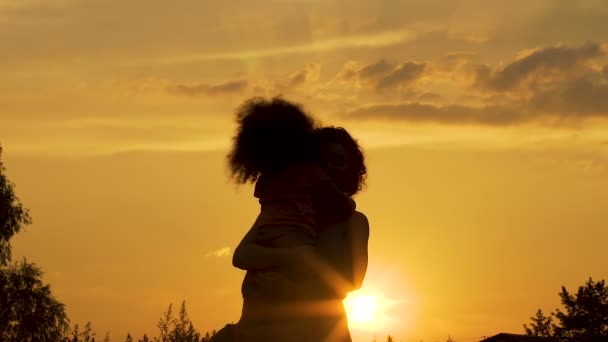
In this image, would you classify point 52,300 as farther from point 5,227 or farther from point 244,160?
point 244,160

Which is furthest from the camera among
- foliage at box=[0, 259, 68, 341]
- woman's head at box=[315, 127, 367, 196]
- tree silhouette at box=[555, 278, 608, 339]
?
tree silhouette at box=[555, 278, 608, 339]

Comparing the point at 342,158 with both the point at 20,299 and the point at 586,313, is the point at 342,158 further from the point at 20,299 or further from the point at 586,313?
the point at 586,313

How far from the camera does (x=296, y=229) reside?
908cm

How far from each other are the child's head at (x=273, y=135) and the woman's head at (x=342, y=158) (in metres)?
0.15

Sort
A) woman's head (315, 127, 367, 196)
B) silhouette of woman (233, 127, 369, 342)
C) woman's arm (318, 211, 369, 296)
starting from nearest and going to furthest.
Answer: silhouette of woman (233, 127, 369, 342) → woman's arm (318, 211, 369, 296) → woman's head (315, 127, 367, 196)

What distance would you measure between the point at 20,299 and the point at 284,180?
1132 inches

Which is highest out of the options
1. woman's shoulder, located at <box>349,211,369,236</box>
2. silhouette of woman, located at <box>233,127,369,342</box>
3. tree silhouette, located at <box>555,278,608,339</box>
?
tree silhouette, located at <box>555,278,608,339</box>

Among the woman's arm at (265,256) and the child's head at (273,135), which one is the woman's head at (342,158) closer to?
the child's head at (273,135)

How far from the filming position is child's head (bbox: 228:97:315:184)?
30.4 feet

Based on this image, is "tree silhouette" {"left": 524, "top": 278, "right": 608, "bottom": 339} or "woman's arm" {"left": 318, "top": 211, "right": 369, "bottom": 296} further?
"tree silhouette" {"left": 524, "top": 278, "right": 608, "bottom": 339}

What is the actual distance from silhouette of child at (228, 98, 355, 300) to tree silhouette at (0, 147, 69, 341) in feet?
91.6

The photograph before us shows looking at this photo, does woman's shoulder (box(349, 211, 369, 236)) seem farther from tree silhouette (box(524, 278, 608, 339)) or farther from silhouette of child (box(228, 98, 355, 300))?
tree silhouette (box(524, 278, 608, 339))

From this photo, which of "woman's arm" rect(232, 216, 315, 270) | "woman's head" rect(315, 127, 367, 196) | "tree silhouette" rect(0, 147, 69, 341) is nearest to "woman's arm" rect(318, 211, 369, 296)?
"woman's arm" rect(232, 216, 315, 270)

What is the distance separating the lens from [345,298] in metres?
9.09
